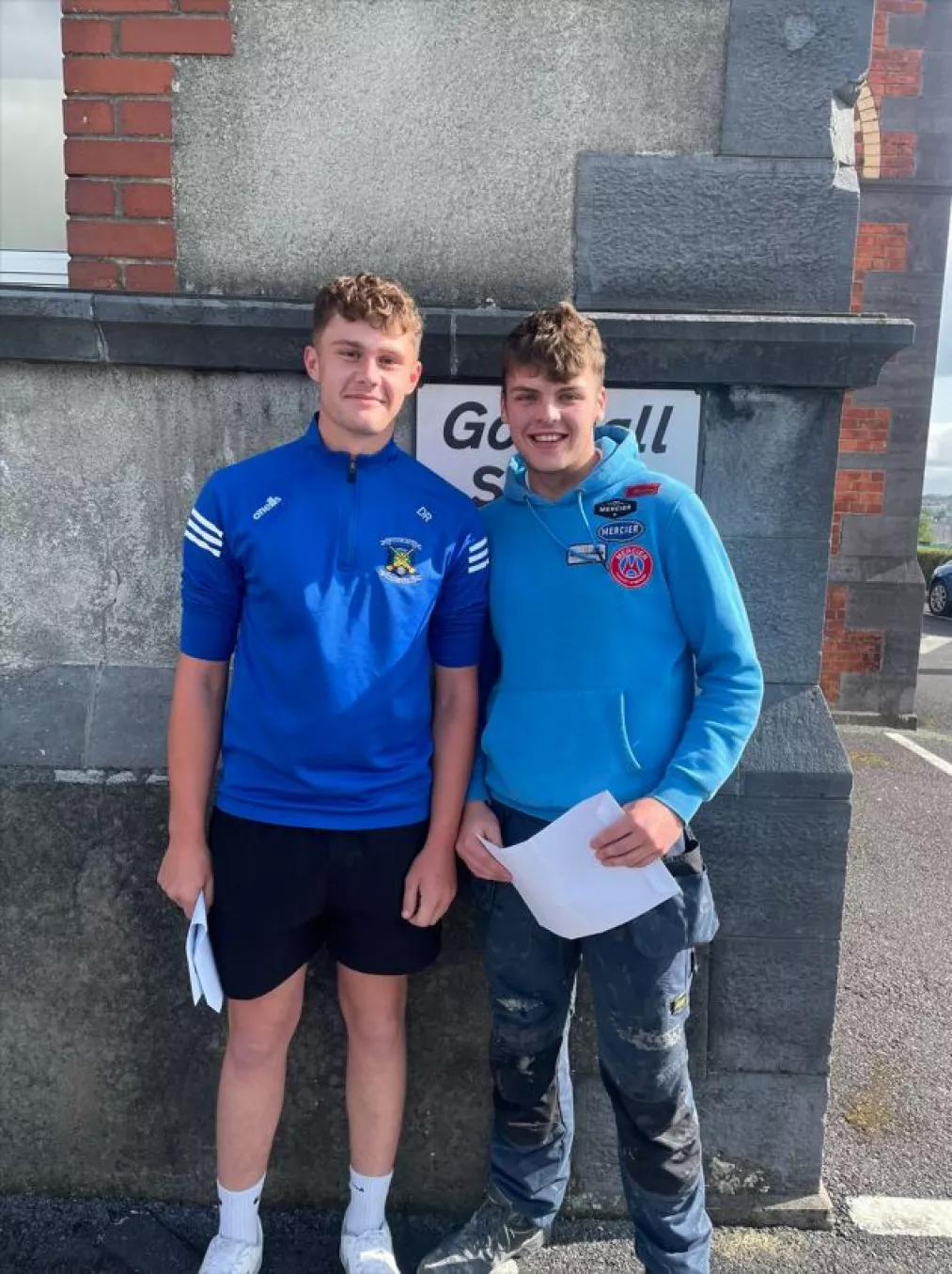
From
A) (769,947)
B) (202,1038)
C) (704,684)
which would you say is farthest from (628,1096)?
(202,1038)

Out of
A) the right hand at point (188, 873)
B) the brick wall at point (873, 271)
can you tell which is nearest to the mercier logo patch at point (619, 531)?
the right hand at point (188, 873)

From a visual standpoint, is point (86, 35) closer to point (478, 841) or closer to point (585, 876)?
point (478, 841)

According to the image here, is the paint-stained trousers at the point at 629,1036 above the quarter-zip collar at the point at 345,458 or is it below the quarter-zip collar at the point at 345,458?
below

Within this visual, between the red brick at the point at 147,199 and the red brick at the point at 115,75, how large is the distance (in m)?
0.23

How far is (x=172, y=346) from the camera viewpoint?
8.27 feet

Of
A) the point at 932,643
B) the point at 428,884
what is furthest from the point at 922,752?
the point at 932,643

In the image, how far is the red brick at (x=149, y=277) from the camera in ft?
8.41

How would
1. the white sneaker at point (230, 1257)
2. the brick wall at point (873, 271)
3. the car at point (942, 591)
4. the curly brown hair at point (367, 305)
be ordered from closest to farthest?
the curly brown hair at point (367, 305) → the white sneaker at point (230, 1257) → the brick wall at point (873, 271) → the car at point (942, 591)

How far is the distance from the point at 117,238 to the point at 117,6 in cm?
55

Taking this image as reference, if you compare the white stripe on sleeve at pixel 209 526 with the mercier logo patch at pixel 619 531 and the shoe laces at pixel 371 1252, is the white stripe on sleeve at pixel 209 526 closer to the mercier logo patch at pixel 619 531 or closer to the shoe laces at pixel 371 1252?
the mercier logo patch at pixel 619 531

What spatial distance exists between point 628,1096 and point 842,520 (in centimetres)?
758

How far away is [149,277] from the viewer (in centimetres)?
257

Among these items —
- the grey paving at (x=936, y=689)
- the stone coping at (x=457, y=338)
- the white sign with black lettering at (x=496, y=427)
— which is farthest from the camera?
the grey paving at (x=936, y=689)

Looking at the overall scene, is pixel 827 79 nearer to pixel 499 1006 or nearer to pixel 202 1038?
pixel 499 1006
